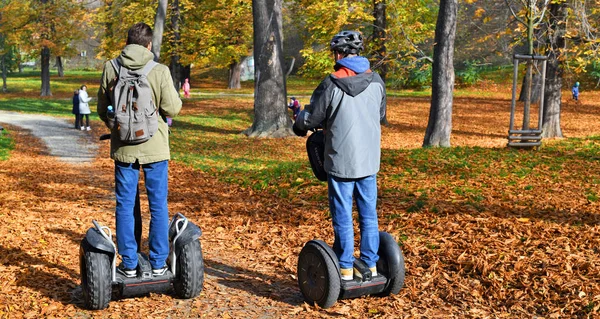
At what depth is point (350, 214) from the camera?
478 centimetres

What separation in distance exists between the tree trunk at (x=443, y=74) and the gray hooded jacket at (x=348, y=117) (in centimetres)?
1225

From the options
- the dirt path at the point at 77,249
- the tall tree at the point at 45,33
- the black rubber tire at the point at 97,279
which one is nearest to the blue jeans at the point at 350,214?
the dirt path at the point at 77,249

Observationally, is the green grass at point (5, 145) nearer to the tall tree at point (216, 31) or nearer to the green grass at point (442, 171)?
the green grass at point (442, 171)

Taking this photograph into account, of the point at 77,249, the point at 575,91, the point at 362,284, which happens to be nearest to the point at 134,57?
the point at 362,284

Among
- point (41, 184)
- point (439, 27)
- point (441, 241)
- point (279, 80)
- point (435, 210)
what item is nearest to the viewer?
point (441, 241)

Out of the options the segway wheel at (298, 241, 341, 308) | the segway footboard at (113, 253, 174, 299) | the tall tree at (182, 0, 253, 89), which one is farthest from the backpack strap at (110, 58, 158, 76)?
the tall tree at (182, 0, 253, 89)

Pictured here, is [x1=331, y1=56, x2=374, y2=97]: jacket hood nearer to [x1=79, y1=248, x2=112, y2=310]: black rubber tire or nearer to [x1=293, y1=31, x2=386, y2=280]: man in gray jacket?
[x1=293, y1=31, x2=386, y2=280]: man in gray jacket

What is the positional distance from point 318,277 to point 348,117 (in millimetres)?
1205

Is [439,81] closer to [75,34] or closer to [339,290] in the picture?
[339,290]

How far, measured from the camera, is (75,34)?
1631 inches

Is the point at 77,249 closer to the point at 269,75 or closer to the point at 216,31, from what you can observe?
the point at 269,75

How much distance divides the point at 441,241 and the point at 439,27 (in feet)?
36.0

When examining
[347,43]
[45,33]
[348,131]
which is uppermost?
[45,33]

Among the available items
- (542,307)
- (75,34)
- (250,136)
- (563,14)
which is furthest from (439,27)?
(75,34)
